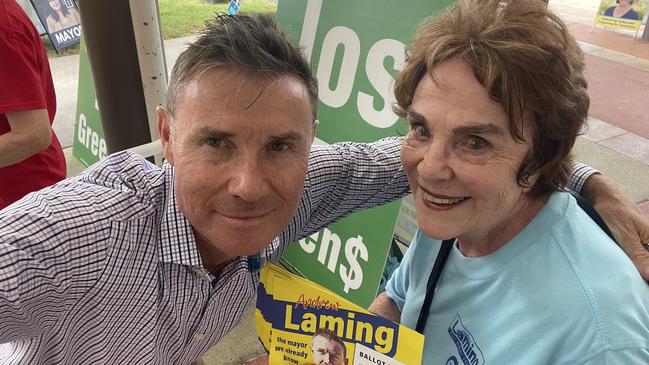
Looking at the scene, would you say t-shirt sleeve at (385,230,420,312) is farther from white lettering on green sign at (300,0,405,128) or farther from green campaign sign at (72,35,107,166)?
green campaign sign at (72,35,107,166)

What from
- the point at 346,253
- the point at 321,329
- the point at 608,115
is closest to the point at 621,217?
the point at 321,329

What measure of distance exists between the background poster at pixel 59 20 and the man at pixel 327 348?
7820mm

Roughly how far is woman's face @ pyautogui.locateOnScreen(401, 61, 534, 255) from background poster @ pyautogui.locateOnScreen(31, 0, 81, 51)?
7.89 meters

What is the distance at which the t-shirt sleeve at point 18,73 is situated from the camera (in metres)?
1.96

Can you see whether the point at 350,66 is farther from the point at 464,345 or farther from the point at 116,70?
the point at 464,345

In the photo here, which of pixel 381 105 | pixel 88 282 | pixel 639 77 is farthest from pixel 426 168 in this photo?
pixel 639 77

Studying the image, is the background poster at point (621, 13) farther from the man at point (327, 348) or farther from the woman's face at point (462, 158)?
the man at point (327, 348)

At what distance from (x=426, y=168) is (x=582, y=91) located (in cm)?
40

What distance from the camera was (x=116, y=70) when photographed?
2.87 metres

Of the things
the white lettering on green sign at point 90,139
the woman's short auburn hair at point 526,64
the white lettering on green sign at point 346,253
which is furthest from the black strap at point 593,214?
the white lettering on green sign at point 90,139

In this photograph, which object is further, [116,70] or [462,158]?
[116,70]

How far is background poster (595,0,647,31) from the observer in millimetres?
8977

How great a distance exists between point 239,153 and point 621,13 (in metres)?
9.88

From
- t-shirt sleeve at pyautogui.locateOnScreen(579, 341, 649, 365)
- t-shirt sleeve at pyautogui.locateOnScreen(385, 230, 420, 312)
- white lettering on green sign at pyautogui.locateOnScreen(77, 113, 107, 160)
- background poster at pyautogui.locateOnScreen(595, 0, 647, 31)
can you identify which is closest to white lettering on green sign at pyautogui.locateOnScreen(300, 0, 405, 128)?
t-shirt sleeve at pyautogui.locateOnScreen(385, 230, 420, 312)
